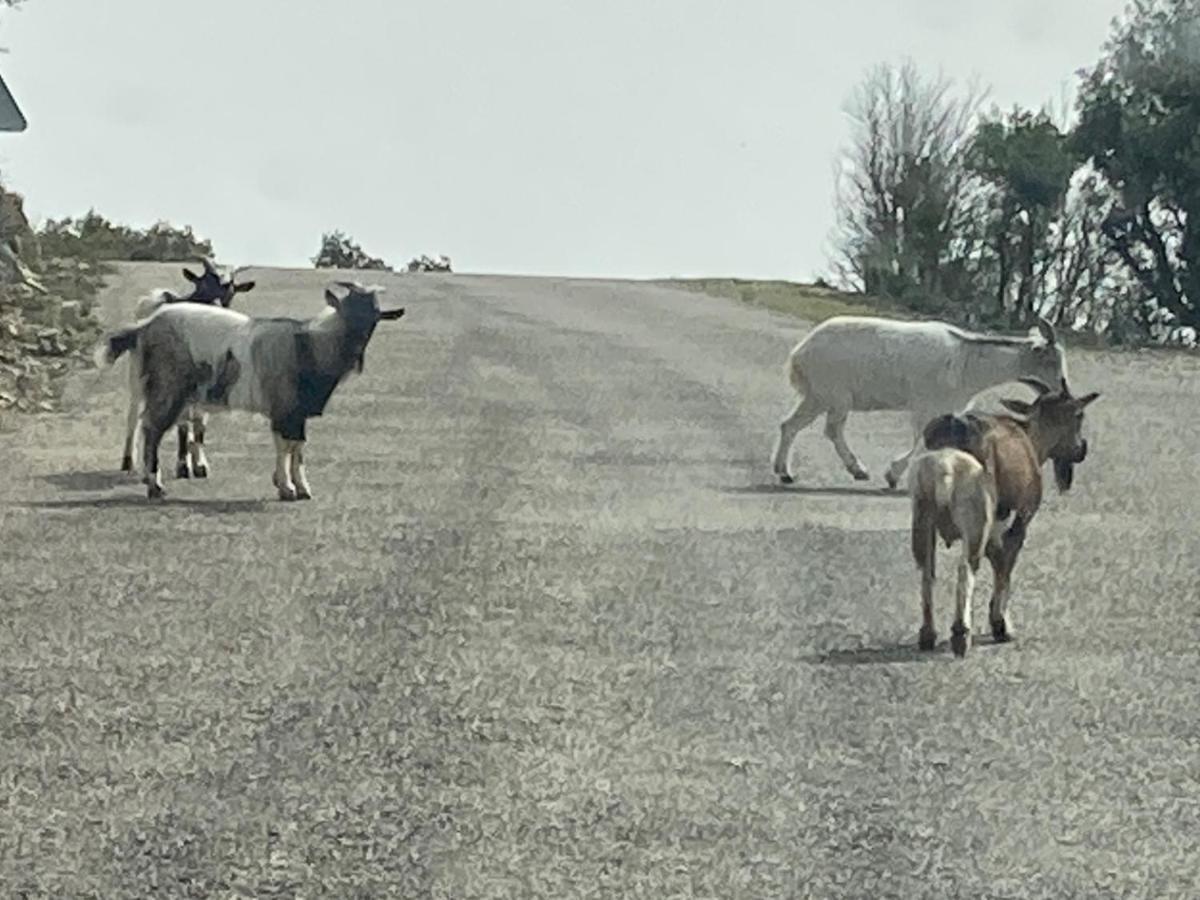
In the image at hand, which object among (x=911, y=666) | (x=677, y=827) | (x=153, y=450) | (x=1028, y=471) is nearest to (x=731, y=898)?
(x=677, y=827)

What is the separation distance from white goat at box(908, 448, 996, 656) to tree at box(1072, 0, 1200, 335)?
34.3m

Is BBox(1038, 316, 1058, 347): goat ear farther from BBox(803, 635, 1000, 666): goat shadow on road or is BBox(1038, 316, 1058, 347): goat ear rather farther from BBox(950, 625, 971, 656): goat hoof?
BBox(950, 625, 971, 656): goat hoof

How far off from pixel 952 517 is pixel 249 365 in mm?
7118

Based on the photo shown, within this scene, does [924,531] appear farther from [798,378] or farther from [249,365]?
[798,378]

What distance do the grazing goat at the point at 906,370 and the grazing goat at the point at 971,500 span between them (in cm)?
609

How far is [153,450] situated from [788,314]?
22.9m

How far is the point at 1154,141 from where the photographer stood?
150ft

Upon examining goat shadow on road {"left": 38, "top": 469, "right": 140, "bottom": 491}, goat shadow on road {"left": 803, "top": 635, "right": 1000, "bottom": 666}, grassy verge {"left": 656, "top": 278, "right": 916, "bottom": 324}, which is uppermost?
grassy verge {"left": 656, "top": 278, "right": 916, "bottom": 324}

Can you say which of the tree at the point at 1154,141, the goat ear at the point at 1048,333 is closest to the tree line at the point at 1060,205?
the tree at the point at 1154,141

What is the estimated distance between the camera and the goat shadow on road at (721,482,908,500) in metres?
18.2

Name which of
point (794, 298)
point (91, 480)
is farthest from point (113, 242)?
point (91, 480)

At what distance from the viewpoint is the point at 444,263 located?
235 ft

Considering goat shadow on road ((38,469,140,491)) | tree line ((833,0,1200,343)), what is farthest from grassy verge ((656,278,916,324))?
goat shadow on road ((38,469,140,491))

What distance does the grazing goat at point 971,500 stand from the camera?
12.1m
